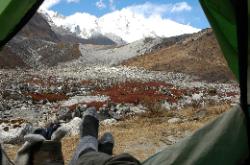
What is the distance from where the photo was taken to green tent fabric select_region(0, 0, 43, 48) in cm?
404

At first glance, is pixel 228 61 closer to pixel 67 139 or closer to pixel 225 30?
pixel 225 30

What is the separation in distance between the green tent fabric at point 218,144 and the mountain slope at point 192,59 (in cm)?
4832

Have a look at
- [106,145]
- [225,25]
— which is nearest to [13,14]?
[106,145]

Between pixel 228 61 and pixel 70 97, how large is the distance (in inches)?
907

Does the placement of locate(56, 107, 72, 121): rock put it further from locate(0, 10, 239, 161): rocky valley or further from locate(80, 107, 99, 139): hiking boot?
locate(80, 107, 99, 139): hiking boot

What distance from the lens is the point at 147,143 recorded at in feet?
29.2

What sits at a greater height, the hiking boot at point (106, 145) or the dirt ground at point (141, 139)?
the hiking boot at point (106, 145)

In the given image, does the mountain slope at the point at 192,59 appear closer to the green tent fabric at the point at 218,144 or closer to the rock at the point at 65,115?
the rock at the point at 65,115

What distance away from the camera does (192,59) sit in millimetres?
63469

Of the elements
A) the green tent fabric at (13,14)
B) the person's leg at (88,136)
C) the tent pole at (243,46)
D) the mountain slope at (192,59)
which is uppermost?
the mountain slope at (192,59)

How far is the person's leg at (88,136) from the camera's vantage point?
4020mm

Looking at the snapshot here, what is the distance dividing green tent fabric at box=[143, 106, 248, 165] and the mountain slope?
48.3 metres

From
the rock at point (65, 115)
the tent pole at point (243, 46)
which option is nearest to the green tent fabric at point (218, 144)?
the tent pole at point (243, 46)

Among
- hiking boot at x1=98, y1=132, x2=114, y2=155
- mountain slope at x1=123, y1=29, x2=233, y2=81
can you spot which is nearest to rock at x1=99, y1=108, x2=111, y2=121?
hiking boot at x1=98, y1=132, x2=114, y2=155
